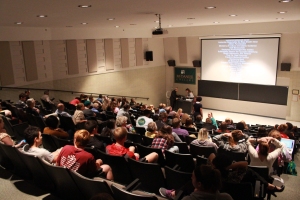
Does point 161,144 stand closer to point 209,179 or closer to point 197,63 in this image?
point 209,179

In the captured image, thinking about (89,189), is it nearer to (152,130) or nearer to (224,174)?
(224,174)

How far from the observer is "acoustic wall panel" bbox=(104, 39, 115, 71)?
43.0 ft

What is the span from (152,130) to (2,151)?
2.58 metres

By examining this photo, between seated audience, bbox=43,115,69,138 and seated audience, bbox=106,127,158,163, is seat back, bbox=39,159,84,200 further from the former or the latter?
seated audience, bbox=43,115,69,138

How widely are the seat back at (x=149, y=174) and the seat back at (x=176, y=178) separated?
108mm

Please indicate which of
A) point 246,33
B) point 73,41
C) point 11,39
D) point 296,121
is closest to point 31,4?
point 11,39

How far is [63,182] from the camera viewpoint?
10.4 ft

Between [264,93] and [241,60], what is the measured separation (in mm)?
1950

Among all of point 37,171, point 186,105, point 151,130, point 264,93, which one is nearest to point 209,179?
point 37,171

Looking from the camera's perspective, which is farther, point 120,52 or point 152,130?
point 120,52

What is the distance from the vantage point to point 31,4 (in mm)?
4730

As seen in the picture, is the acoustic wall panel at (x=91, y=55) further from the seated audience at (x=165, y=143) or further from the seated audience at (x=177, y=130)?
the seated audience at (x=165, y=143)

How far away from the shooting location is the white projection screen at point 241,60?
1278 centimetres

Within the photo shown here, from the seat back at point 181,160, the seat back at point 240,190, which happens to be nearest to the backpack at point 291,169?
the seat back at point 181,160
